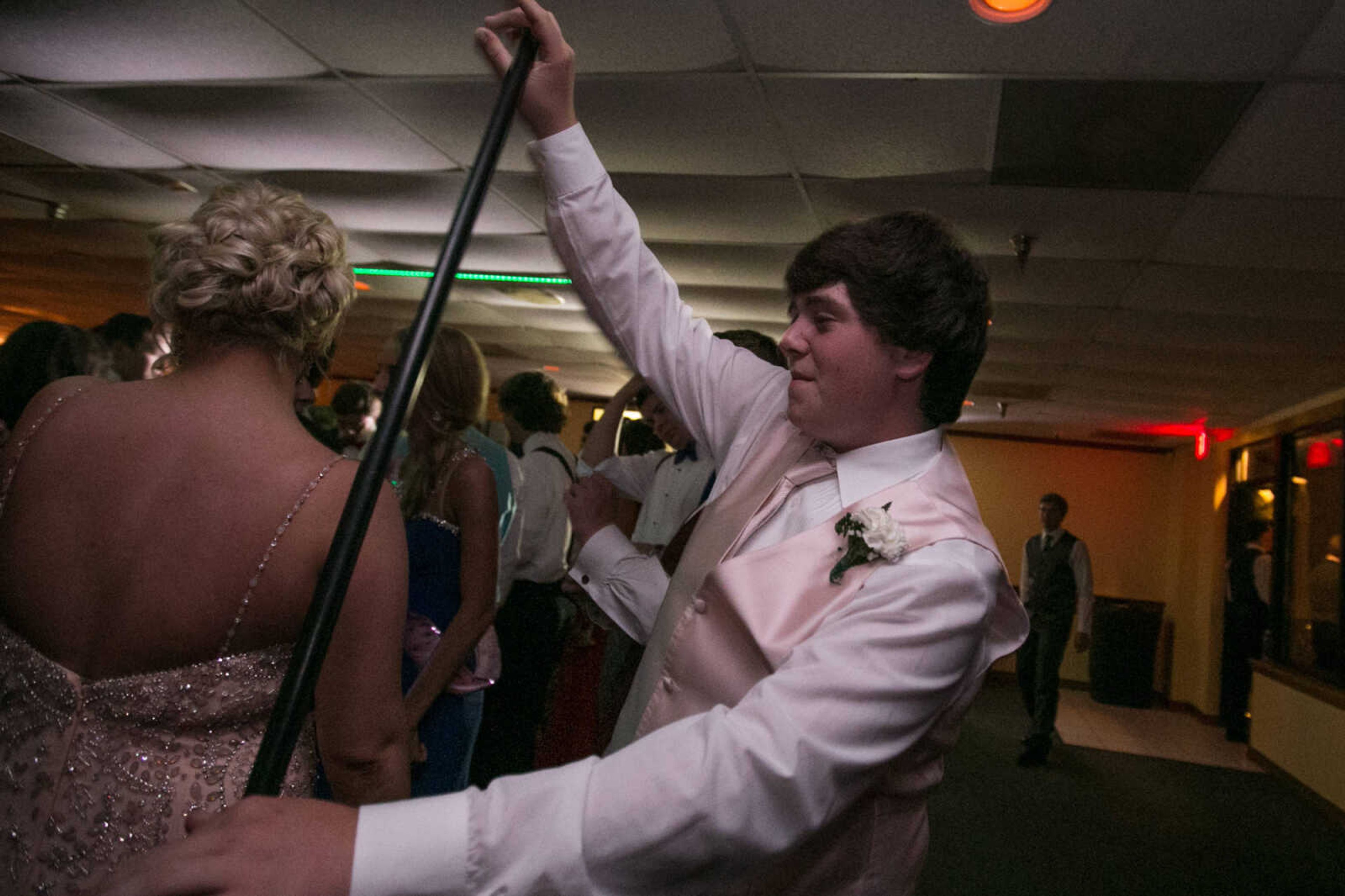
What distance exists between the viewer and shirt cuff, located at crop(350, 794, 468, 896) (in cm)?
63

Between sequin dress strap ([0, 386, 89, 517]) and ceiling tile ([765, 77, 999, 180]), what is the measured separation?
7.99ft

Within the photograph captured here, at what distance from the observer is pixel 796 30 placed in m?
2.66

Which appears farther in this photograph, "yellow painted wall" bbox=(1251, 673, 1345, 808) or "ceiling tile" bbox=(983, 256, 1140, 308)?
"yellow painted wall" bbox=(1251, 673, 1345, 808)

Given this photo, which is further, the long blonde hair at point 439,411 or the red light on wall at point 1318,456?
the red light on wall at point 1318,456

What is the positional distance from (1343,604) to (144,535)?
7290 millimetres

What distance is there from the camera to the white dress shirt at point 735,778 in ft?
2.16

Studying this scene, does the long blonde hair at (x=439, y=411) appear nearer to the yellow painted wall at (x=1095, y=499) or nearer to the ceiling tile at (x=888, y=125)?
the ceiling tile at (x=888, y=125)

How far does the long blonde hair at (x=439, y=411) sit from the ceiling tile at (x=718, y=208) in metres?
1.93

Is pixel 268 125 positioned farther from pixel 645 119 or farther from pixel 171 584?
Result: pixel 171 584

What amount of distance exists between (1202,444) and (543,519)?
872 cm

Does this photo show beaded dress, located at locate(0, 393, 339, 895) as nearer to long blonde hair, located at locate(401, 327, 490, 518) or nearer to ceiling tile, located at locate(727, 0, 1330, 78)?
long blonde hair, located at locate(401, 327, 490, 518)

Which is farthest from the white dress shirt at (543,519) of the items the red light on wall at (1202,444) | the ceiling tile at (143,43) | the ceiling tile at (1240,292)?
the red light on wall at (1202,444)

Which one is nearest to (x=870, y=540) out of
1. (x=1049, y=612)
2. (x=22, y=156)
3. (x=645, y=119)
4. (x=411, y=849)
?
(x=411, y=849)

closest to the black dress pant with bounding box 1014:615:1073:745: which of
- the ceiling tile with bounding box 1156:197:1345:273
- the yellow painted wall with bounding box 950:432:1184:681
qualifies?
the ceiling tile with bounding box 1156:197:1345:273
